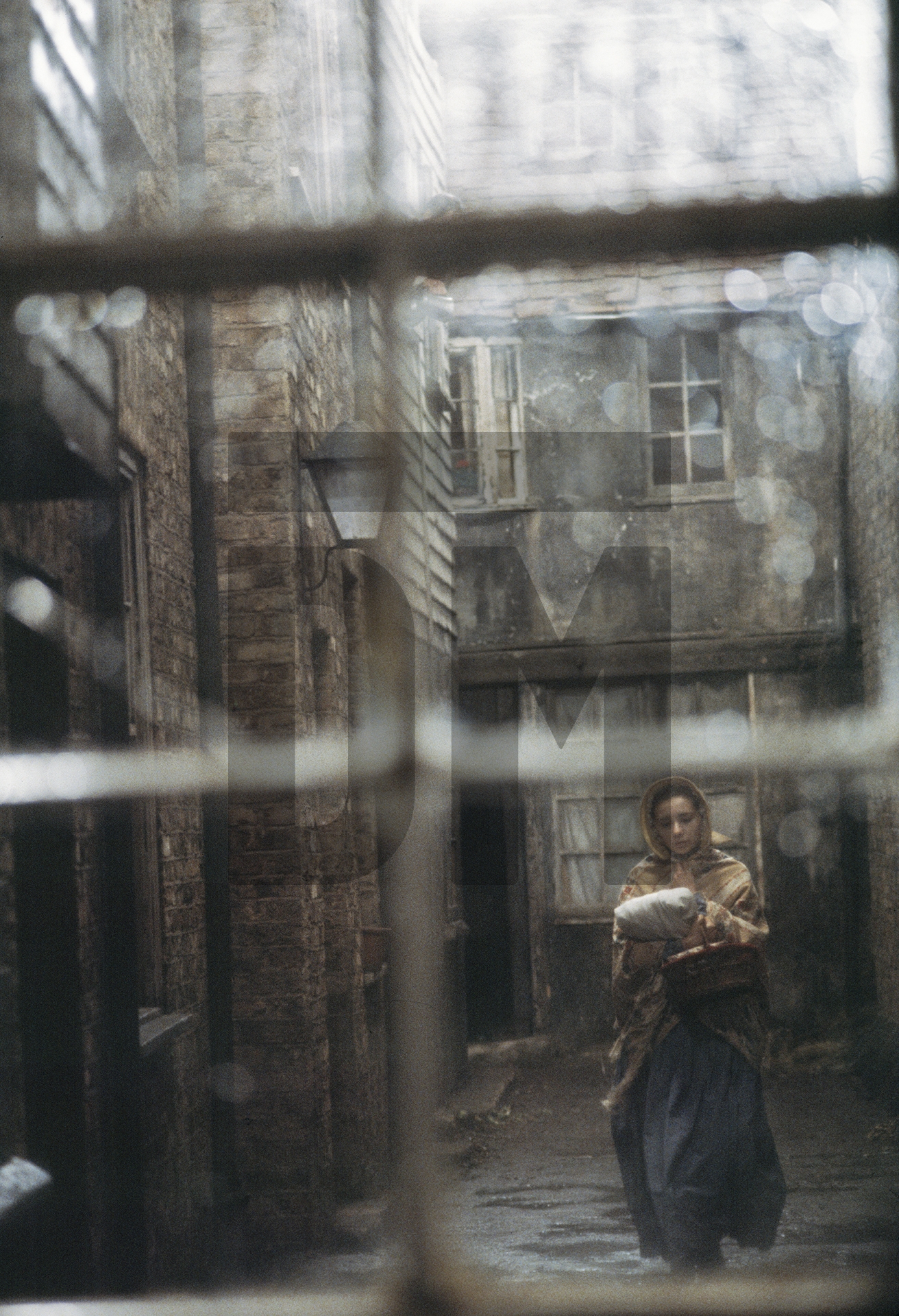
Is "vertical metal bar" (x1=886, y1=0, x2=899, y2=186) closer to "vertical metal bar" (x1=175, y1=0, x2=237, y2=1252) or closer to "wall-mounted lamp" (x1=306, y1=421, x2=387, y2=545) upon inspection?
"wall-mounted lamp" (x1=306, y1=421, x2=387, y2=545)

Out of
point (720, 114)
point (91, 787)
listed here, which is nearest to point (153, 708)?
point (91, 787)

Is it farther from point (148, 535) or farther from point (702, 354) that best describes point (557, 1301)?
point (702, 354)

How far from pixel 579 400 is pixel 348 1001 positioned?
527 centimetres

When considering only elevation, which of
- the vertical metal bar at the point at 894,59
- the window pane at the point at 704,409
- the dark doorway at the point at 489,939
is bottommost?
the dark doorway at the point at 489,939

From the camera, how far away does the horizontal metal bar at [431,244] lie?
0.73 m

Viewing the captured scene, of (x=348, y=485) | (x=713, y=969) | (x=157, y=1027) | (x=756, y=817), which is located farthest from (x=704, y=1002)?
(x=756, y=817)

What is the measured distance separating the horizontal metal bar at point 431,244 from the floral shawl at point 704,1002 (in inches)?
91.1

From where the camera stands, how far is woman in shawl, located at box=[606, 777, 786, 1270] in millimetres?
2963

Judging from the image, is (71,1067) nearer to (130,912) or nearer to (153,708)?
(130,912)

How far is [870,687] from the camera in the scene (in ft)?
23.9

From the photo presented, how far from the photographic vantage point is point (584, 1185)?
4.93 meters

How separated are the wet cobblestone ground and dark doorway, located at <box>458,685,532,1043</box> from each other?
46cm

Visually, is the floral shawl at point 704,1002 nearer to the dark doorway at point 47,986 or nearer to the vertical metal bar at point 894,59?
the dark doorway at point 47,986

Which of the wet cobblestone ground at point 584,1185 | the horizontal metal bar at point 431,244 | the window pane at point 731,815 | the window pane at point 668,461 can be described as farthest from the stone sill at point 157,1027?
the window pane at point 668,461
